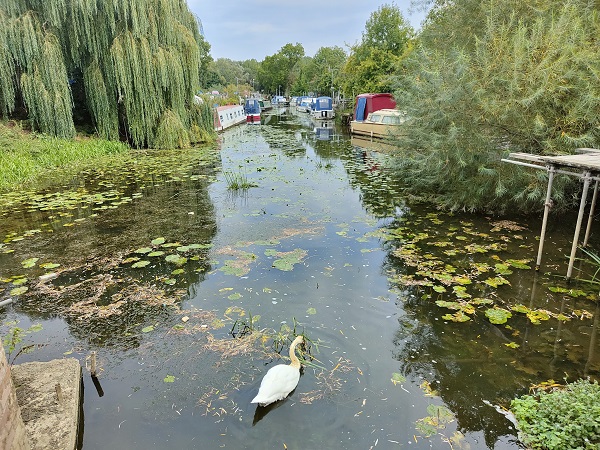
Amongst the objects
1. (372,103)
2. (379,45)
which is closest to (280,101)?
(379,45)

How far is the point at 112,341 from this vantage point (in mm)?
3889

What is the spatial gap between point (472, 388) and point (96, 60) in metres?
16.2

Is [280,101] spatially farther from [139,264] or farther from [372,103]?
[139,264]

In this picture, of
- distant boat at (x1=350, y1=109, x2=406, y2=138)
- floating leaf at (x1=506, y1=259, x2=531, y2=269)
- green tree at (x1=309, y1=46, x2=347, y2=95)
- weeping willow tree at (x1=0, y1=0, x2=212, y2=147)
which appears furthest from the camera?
green tree at (x1=309, y1=46, x2=347, y2=95)

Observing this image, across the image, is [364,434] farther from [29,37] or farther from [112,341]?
[29,37]

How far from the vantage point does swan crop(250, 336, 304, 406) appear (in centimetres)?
296

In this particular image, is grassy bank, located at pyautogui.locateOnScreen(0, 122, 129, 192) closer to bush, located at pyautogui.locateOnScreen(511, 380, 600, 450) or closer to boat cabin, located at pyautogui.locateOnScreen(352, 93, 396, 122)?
bush, located at pyautogui.locateOnScreen(511, 380, 600, 450)

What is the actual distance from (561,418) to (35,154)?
15.0 meters

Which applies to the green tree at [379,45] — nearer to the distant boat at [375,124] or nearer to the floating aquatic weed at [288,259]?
the distant boat at [375,124]

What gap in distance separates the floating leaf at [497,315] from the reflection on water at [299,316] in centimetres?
3

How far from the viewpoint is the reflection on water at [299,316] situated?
2963 millimetres

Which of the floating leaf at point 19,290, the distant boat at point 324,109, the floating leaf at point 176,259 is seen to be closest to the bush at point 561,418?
the floating leaf at point 176,259

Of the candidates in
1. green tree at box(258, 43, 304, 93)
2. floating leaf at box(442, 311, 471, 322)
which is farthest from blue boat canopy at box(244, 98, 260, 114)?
green tree at box(258, 43, 304, 93)

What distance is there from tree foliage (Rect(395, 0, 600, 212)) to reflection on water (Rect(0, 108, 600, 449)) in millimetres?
810
